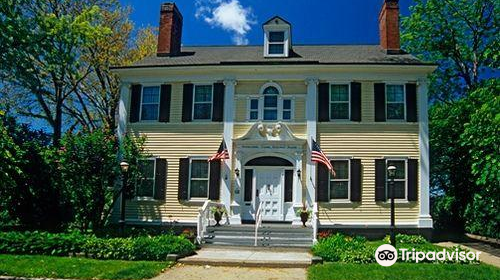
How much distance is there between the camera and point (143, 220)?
58.9ft

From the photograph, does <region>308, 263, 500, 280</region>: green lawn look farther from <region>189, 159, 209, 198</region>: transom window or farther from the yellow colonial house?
<region>189, 159, 209, 198</region>: transom window

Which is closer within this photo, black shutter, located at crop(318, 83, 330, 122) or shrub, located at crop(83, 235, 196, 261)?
shrub, located at crop(83, 235, 196, 261)

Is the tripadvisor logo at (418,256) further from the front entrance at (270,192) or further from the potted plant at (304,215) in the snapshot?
the front entrance at (270,192)

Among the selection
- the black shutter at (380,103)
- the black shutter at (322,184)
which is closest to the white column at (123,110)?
the black shutter at (322,184)

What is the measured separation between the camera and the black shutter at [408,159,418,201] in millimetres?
17000

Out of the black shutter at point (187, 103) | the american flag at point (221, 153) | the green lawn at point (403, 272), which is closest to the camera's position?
the green lawn at point (403, 272)

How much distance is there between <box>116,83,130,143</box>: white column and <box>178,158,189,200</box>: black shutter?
306 cm

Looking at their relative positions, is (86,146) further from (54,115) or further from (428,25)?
(428,25)

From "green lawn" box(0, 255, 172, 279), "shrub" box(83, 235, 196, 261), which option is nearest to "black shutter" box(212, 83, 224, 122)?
"shrub" box(83, 235, 196, 261)

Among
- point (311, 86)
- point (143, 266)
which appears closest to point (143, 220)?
point (143, 266)

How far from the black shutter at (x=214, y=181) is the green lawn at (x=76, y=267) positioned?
6.27m

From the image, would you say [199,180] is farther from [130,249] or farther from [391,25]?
[391,25]

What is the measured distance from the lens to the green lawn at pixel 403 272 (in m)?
9.72

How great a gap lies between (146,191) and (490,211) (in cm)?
1460
